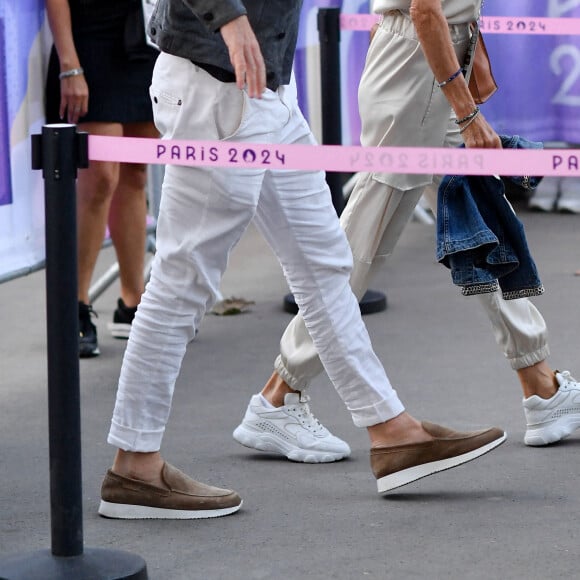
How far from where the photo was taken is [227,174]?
10.9 ft

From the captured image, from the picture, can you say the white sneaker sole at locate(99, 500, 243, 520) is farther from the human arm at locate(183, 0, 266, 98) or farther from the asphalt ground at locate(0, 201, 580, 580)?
the human arm at locate(183, 0, 266, 98)

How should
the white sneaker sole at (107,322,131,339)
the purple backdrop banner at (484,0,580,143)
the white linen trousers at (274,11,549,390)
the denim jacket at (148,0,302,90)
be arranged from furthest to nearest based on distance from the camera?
1. the purple backdrop banner at (484,0,580,143)
2. the white sneaker sole at (107,322,131,339)
3. the white linen trousers at (274,11,549,390)
4. the denim jacket at (148,0,302,90)

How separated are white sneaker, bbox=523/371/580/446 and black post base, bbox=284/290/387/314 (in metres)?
1.96

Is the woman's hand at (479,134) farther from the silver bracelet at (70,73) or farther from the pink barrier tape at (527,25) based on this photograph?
the silver bracelet at (70,73)

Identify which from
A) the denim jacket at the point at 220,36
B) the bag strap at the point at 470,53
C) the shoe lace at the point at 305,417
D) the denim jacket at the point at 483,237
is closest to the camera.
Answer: the denim jacket at the point at 220,36

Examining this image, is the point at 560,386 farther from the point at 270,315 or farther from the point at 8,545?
the point at 270,315

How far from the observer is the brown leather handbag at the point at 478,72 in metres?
3.90

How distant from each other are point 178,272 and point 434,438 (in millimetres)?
831

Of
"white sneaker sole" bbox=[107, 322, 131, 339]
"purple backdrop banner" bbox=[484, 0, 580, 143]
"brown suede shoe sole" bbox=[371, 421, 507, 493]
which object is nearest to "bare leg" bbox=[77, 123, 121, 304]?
"white sneaker sole" bbox=[107, 322, 131, 339]

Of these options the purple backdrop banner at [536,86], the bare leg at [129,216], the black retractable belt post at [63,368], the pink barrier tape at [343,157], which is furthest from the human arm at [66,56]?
the purple backdrop banner at [536,86]

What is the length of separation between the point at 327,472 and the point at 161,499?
23.9 inches

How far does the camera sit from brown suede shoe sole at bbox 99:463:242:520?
355 centimetres

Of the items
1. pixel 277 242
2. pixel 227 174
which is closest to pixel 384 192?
pixel 277 242

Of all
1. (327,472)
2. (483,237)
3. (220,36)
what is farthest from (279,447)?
(220,36)
